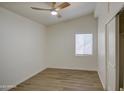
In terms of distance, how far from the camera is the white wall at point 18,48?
305 centimetres

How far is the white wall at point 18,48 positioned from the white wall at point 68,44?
0.96 m

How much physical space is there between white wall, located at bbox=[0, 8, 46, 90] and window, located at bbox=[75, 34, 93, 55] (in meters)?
1.82

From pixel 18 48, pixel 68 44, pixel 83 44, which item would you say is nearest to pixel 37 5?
pixel 18 48

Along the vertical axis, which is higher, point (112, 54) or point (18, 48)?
point (18, 48)

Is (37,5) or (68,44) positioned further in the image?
(68,44)

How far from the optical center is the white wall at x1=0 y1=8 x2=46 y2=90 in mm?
3055

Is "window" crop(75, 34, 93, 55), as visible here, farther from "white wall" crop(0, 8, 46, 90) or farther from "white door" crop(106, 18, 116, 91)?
"white door" crop(106, 18, 116, 91)

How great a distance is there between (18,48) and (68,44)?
2.74 meters

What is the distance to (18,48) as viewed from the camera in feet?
12.0

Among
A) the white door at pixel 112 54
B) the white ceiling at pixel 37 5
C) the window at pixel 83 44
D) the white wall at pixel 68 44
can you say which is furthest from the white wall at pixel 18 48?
the white door at pixel 112 54

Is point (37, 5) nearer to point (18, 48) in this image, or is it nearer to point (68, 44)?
point (18, 48)

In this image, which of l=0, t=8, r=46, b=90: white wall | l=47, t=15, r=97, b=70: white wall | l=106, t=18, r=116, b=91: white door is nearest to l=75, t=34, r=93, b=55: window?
Answer: l=47, t=15, r=97, b=70: white wall

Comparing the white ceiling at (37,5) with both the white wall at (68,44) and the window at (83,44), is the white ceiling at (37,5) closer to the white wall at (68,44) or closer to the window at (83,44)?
the white wall at (68,44)

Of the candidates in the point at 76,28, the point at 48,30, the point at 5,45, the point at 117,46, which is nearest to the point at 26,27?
the point at 5,45
